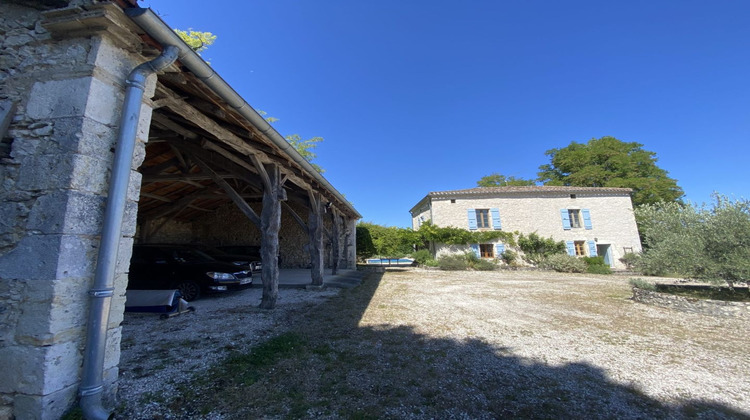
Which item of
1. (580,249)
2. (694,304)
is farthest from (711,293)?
(580,249)

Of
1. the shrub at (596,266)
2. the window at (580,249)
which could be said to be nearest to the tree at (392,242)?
the shrub at (596,266)

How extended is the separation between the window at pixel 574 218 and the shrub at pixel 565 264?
2761 mm

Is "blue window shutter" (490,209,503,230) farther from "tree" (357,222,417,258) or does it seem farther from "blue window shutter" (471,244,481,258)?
"tree" (357,222,417,258)

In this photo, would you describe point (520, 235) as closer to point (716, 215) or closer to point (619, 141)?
point (716, 215)

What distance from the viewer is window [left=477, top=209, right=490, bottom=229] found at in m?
16.5

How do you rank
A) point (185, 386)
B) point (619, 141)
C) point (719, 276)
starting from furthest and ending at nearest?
1. point (619, 141)
2. point (719, 276)
3. point (185, 386)

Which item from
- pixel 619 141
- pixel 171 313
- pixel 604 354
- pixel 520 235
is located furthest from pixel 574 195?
pixel 171 313

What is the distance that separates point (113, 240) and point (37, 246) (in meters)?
0.35

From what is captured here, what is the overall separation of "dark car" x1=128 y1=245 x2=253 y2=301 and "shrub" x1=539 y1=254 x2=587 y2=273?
1555cm

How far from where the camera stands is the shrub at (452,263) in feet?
47.2

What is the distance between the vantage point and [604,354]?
3.03 meters

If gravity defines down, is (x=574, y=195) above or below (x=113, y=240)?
above

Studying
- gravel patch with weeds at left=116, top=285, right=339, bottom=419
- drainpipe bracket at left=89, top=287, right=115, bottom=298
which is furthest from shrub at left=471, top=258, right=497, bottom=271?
drainpipe bracket at left=89, top=287, right=115, bottom=298

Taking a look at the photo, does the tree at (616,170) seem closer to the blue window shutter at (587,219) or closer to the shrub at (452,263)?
the blue window shutter at (587,219)
